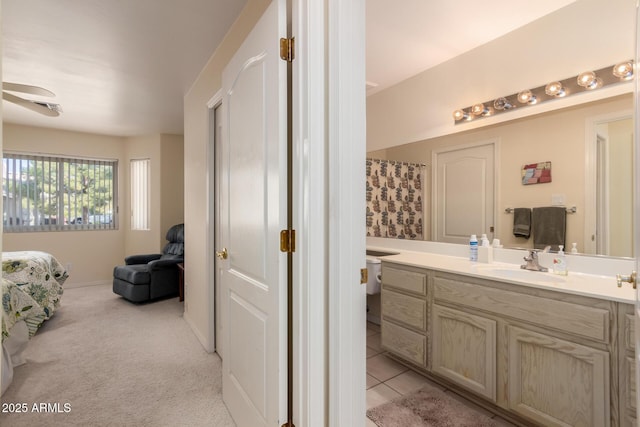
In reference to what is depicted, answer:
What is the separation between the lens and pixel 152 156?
5379 millimetres

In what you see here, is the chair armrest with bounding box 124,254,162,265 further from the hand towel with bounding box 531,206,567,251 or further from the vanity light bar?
the hand towel with bounding box 531,206,567,251

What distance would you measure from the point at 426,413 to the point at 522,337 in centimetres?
74

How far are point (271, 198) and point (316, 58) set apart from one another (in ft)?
1.97

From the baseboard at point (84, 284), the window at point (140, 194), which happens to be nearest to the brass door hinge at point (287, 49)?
the window at point (140, 194)

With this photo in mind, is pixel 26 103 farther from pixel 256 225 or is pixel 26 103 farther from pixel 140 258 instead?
pixel 140 258

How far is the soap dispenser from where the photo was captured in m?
1.93

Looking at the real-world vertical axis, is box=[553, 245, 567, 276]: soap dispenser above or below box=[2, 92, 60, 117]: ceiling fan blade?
below

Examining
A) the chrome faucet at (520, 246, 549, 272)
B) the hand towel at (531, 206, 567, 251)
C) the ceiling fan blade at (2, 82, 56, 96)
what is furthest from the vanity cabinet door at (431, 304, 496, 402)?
the ceiling fan blade at (2, 82, 56, 96)

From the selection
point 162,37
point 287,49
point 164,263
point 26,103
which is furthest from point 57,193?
point 287,49

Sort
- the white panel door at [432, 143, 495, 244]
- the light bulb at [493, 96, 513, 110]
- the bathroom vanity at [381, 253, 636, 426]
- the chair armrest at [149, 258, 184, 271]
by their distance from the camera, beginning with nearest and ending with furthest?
the bathroom vanity at [381, 253, 636, 426]
the light bulb at [493, 96, 513, 110]
the white panel door at [432, 143, 495, 244]
the chair armrest at [149, 258, 184, 271]

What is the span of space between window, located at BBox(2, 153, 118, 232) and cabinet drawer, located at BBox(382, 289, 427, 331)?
16.7 ft

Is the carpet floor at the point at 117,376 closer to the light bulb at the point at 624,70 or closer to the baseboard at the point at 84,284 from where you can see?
the baseboard at the point at 84,284

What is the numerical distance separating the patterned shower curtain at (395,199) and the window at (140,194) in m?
4.07

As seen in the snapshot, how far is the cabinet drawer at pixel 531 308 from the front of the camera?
1.50 meters
